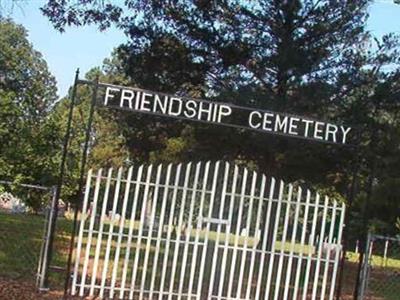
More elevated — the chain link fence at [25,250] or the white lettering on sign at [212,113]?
the white lettering on sign at [212,113]

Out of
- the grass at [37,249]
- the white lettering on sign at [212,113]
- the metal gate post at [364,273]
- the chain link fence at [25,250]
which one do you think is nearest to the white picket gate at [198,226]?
the grass at [37,249]

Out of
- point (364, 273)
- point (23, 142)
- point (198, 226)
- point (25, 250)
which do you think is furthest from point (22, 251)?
point (23, 142)

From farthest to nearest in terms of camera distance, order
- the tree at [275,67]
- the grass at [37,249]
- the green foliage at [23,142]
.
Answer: the green foliage at [23,142] < the tree at [275,67] < the grass at [37,249]

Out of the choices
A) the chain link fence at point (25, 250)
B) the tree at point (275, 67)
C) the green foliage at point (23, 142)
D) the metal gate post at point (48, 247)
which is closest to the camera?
the metal gate post at point (48, 247)

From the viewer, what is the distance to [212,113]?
390 inches

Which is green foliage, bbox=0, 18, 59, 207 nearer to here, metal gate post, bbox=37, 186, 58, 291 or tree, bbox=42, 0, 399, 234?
tree, bbox=42, 0, 399, 234

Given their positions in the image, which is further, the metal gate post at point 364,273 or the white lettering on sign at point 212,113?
the metal gate post at point 364,273

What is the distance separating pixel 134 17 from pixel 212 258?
29.7ft

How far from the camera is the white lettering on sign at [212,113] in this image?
9.70 metres

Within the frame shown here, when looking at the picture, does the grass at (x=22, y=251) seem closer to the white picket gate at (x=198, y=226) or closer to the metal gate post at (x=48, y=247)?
the metal gate post at (x=48, y=247)

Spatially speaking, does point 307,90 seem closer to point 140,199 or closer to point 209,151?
point 209,151

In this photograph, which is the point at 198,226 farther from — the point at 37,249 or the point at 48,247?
the point at 37,249

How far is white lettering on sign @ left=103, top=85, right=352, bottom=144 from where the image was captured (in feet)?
31.8

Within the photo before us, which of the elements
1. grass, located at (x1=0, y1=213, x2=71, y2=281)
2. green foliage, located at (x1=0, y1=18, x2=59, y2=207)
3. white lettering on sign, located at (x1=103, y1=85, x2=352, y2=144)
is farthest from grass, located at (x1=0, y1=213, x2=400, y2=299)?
green foliage, located at (x1=0, y1=18, x2=59, y2=207)
